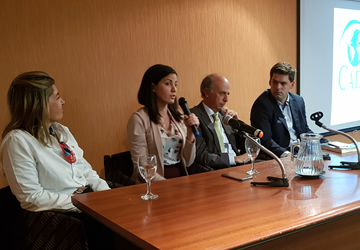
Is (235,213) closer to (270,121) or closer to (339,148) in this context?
(339,148)

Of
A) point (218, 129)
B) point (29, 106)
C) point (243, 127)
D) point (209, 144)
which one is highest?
point (29, 106)

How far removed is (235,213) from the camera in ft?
5.13

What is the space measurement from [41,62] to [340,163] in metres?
2.21

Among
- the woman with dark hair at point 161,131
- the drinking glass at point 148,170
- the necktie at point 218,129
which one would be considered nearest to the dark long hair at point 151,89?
the woman with dark hair at point 161,131

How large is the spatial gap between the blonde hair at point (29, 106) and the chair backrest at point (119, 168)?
→ 61 centimetres

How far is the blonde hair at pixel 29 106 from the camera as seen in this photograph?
214 cm

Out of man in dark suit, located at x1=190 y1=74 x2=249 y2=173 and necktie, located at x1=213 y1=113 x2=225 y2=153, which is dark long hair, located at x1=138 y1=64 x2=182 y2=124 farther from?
necktie, located at x1=213 y1=113 x2=225 y2=153

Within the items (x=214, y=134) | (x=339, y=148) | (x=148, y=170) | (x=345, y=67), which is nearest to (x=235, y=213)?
(x=148, y=170)

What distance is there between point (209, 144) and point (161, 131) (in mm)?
422

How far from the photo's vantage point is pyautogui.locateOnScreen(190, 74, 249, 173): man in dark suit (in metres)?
2.88

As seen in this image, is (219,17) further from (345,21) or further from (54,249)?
(54,249)

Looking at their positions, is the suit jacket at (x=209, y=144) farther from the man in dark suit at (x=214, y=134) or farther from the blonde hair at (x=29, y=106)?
the blonde hair at (x=29, y=106)

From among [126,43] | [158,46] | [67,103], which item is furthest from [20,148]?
[158,46]

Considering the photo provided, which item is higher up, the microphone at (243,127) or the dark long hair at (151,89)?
the dark long hair at (151,89)
